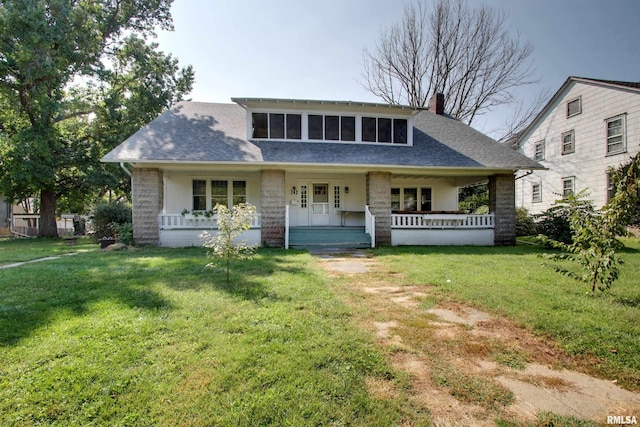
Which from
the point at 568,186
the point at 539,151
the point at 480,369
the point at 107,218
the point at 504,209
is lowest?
the point at 480,369

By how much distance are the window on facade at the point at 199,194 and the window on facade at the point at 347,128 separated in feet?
20.4

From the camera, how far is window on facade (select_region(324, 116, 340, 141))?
1279cm

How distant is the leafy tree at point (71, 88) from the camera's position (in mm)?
13766

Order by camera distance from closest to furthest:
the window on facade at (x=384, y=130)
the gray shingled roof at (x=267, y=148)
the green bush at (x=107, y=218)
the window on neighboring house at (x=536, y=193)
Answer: the gray shingled roof at (x=267, y=148)
the green bush at (x=107, y=218)
the window on facade at (x=384, y=130)
the window on neighboring house at (x=536, y=193)

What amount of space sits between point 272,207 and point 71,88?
17800 millimetres

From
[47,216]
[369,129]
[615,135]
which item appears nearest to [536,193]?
[615,135]

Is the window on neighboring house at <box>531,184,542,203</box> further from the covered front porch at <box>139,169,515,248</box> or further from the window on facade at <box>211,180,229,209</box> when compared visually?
the window on facade at <box>211,180,229,209</box>

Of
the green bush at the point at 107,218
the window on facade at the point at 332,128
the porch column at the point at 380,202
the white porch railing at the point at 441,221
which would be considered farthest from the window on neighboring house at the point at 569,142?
the green bush at the point at 107,218

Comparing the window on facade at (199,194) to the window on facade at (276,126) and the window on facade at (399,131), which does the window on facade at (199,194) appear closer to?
the window on facade at (276,126)

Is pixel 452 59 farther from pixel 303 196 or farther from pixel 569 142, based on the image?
pixel 303 196

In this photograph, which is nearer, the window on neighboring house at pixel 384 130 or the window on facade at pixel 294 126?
the window on facade at pixel 294 126

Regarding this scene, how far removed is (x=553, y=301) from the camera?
4.58 m

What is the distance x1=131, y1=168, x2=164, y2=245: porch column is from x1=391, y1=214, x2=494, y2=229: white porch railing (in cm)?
873

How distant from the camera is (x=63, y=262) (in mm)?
7594
